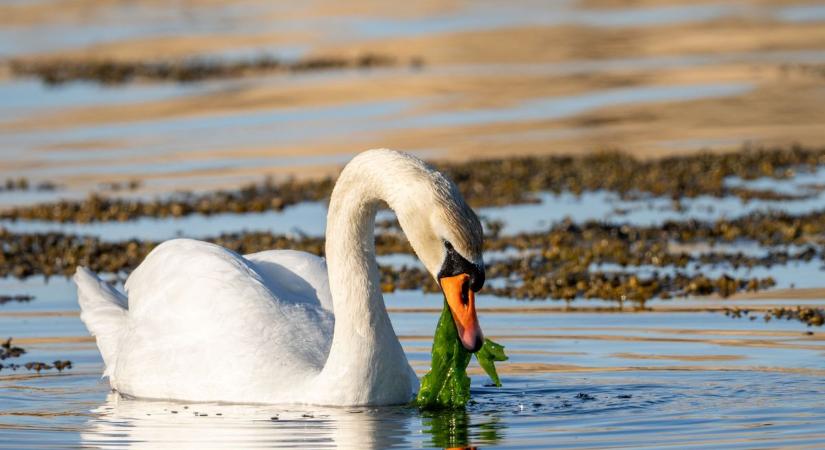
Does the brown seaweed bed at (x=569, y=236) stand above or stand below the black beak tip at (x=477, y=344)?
above

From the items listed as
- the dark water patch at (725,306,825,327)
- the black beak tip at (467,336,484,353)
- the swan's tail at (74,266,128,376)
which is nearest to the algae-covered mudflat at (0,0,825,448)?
the dark water patch at (725,306,825,327)

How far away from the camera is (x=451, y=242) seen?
8516 mm

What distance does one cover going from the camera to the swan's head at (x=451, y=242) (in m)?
8.51

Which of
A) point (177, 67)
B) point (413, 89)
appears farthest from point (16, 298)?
point (177, 67)

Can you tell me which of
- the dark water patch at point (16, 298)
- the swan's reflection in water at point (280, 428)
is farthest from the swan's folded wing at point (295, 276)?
the dark water patch at point (16, 298)

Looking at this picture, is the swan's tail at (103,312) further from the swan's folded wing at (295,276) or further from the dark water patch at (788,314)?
the dark water patch at (788,314)

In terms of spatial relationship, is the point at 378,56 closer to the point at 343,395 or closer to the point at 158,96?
the point at 158,96

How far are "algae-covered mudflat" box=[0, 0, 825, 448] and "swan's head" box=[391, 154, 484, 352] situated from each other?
65 cm

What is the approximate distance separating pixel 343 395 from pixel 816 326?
12.7ft

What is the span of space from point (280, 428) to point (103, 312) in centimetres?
285

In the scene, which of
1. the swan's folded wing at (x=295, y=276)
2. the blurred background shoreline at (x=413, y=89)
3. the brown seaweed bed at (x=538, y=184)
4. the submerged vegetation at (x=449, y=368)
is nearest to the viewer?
the submerged vegetation at (x=449, y=368)

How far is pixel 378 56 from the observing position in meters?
34.4

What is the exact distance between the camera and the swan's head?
8.51 metres

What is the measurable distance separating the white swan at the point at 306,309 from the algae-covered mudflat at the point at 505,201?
6.2 inches
